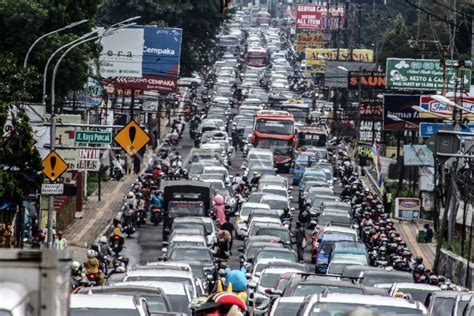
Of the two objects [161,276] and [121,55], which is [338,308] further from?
[121,55]

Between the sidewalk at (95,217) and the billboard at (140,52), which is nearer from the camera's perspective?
the sidewalk at (95,217)

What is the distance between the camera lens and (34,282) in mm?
9258

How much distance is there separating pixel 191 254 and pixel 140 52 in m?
35.7

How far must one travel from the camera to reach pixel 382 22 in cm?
16000

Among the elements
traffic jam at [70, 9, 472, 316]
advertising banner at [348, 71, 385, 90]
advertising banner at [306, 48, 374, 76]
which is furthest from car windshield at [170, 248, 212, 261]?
advertising banner at [306, 48, 374, 76]

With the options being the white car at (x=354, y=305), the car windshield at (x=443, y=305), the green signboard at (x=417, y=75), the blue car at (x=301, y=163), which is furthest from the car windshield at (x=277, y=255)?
the green signboard at (x=417, y=75)

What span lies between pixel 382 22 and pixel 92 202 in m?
102

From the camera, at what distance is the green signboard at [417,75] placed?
81.1 metres

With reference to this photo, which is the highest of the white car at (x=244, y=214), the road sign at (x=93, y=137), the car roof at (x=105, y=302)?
the road sign at (x=93, y=137)

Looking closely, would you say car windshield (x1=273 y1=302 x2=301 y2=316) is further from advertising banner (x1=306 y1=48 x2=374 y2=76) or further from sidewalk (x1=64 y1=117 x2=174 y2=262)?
advertising banner (x1=306 y1=48 x2=374 y2=76)

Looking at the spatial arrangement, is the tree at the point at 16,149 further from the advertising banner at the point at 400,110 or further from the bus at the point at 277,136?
the bus at the point at 277,136

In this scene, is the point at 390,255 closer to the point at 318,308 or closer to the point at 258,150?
the point at 318,308

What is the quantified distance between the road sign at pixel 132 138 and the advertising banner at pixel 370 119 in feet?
151

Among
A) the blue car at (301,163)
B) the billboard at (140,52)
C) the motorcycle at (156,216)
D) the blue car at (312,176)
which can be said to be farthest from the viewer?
the blue car at (301,163)
